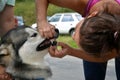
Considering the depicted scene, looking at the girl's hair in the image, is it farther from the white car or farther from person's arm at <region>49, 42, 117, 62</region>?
the white car

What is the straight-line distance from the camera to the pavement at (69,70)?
7.39 metres

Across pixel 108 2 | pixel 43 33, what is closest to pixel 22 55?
pixel 43 33

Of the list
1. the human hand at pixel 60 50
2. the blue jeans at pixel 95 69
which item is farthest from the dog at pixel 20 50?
the blue jeans at pixel 95 69

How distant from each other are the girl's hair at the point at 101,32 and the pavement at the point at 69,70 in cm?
412

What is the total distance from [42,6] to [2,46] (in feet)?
Result: 1.61

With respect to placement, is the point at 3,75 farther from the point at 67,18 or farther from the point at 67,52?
the point at 67,18

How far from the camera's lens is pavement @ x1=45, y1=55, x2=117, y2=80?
24.3ft

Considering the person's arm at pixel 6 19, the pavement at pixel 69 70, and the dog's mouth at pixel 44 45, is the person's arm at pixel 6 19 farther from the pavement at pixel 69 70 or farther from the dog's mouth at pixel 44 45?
the pavement at pixel 69 70

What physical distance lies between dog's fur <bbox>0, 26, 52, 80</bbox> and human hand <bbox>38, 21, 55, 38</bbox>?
0.55ft

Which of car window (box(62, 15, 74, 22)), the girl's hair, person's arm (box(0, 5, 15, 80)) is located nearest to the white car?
car window (box(62, 15, 74, 22))

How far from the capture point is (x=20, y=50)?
3234 mm

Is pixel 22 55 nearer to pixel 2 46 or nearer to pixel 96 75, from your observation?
pixel 2 46

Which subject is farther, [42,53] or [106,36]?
[42,53]

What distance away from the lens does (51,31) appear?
2988mm
